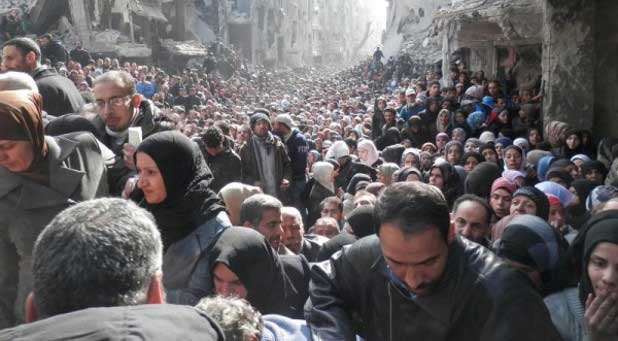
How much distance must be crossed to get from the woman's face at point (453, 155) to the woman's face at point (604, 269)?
15.7ft

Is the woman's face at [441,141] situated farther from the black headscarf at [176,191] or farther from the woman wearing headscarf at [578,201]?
A: the black headscarf at [176,191]

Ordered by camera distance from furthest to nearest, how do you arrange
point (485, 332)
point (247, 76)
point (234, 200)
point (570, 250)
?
point (247, 76) → point (234, 200) → point (570, 250) → point (485, 332)

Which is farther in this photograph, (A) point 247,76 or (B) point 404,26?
(B) point 404,26

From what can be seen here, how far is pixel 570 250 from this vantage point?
2783 millimetres

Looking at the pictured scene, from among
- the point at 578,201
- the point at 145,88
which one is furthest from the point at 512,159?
the point at 145,88

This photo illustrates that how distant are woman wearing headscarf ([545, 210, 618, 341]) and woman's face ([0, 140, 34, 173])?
7.72 ft

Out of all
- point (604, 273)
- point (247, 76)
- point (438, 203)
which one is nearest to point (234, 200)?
point (438, 203)

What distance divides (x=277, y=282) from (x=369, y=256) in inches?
23.7

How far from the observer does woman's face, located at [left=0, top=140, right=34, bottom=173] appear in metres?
2.48

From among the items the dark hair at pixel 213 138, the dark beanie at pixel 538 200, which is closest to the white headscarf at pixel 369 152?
the dark hair at pixel 213 138

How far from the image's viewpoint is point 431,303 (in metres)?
2.15

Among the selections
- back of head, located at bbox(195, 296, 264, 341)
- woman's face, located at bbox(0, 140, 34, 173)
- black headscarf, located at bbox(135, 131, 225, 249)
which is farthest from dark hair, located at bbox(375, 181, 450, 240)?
woman's face, located at bbox(0, 140, 34, 173)

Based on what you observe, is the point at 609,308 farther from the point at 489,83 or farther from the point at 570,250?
the point at 489,83

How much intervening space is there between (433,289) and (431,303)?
0.05 meters
